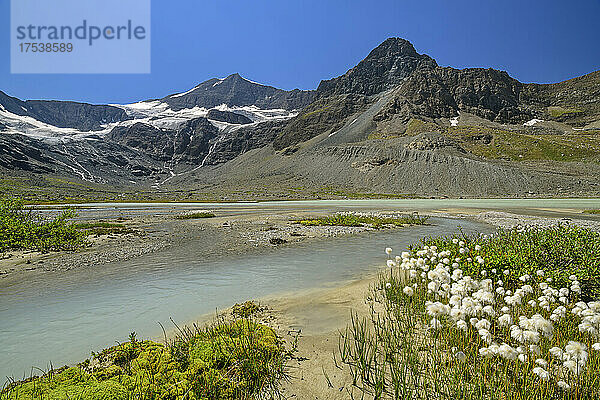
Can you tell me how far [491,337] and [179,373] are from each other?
19.6ft

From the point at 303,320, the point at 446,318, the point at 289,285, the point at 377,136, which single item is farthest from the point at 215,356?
the point at 377,136

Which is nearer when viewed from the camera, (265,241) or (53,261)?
(53,261)

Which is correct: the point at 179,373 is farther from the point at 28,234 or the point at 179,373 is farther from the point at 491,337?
the point at 28,234

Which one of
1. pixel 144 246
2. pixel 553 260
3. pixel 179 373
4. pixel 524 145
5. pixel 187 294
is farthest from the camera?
pixel 524 145

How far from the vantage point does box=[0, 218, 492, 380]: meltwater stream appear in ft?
25.8

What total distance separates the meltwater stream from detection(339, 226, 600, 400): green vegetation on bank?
5.37 m

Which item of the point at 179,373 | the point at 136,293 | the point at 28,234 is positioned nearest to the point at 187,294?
the point at 136,293

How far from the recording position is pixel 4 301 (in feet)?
36.2

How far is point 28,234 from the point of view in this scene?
797 inches

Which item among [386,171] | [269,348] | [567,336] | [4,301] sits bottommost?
[4,301]

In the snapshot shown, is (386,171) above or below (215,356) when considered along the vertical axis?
above

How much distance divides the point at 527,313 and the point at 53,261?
2206cm

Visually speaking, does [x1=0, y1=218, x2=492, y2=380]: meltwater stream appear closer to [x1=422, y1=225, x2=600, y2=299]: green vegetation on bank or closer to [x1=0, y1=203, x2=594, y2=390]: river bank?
[x1=0, y1=203, x2=594, y2=390]: river bank

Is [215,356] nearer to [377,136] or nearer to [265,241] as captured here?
[265,241]
